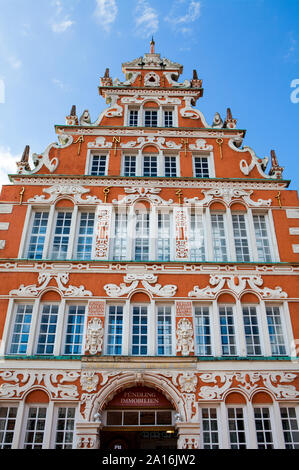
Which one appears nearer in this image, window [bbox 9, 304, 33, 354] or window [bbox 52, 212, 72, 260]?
window [bbox 9, 304, 33, 354]

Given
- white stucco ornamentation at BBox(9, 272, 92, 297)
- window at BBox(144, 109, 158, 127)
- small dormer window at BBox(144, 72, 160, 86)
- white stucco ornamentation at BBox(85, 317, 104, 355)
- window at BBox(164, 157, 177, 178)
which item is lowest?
white stucco ornamentation at BBox(85, 317, 104, 355)

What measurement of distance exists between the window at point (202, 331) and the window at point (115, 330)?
2.38 meters

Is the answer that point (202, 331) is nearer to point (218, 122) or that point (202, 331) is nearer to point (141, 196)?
point (141, 196)

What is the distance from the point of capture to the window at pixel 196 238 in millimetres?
15828

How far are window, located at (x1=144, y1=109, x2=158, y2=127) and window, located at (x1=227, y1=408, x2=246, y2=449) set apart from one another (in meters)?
11.6

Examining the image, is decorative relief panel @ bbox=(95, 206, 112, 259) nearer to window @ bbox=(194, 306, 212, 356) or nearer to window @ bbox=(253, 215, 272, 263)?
window @ bbox=(194, 306, 212, 356)

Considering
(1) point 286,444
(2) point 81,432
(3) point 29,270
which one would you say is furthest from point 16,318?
(1) point 286,444

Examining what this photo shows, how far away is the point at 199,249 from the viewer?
629 inches

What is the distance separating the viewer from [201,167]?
59.2ft

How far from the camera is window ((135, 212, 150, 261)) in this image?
15892mm

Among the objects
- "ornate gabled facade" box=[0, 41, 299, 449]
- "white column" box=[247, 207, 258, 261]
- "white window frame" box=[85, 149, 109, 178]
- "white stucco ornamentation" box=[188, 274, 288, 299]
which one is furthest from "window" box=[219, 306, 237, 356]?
"white window frame" box=[85, 149, 109, 178]
